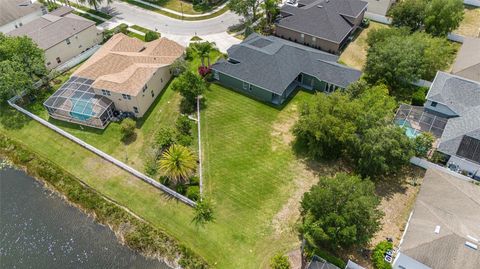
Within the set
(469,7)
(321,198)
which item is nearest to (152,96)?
(321,198)

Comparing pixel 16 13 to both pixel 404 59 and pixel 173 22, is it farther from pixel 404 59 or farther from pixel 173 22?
pixel 404 59

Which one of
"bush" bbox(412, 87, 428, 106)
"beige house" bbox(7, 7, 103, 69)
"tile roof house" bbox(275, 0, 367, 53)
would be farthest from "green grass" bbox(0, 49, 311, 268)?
"bush" bbox(412, 87, 428, 106)

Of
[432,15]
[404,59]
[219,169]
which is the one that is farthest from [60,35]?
[432,15]

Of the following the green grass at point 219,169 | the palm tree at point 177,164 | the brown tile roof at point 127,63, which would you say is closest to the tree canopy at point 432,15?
the green grass at point 219,169

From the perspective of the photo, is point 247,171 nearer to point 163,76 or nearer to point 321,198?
point 321,198

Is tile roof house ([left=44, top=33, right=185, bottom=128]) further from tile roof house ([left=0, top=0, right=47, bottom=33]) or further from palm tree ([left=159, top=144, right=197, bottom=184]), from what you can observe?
tile roof house ([left=0, top=0, right=47, bottom=33])

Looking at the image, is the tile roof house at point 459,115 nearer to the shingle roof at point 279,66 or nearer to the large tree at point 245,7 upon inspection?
the shingle roof at point 279,66

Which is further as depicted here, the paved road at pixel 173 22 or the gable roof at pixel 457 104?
the paved road at pixel 173 22
